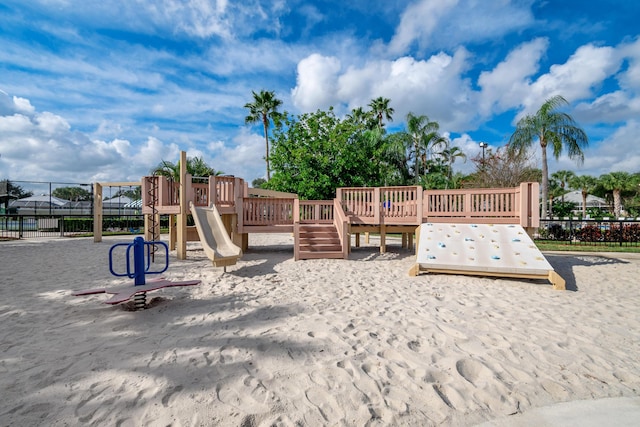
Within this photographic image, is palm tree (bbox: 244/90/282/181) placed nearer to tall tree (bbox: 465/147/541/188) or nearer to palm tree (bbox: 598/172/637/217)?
tall tree (bbox: 465/147/541/188)

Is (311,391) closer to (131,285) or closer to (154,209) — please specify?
(131,285)

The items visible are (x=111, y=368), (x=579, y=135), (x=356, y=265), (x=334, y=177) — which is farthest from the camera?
(x=579, y=135)

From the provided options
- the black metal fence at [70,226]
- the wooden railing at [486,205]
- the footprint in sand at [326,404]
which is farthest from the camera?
the black metal fence at [70,226]

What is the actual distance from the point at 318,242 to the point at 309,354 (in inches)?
285

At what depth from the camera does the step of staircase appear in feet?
32.9

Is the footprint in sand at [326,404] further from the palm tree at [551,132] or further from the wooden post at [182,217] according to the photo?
the palm tree at [551,132]

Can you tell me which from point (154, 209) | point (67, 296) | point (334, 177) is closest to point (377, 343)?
point (67, 296)

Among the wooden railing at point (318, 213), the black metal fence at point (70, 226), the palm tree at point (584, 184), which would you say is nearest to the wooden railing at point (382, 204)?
the wooden railing at point (318, 213)

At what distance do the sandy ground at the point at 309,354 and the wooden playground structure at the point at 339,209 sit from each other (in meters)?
3.44

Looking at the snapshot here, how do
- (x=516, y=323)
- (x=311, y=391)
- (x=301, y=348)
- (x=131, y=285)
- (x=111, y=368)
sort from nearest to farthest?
(x=311, y=391), (x=111, y=368), (x=301, y=348), (x=516, y=323), (x=131, y=285)

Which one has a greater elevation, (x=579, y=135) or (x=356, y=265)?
(x=579, y=135)

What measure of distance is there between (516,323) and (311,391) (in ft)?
11.0

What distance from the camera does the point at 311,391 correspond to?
282 cm

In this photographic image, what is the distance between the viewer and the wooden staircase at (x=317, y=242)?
9984mm
